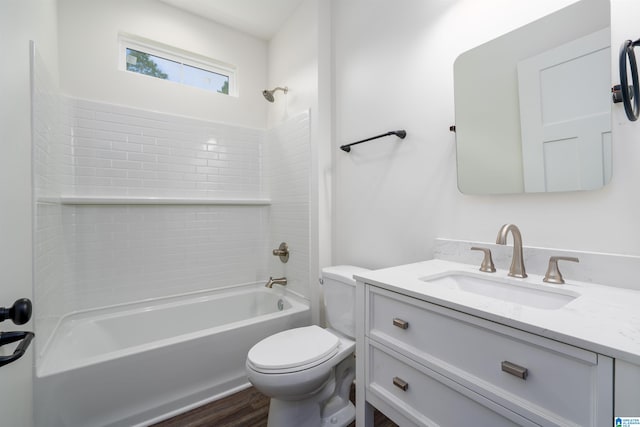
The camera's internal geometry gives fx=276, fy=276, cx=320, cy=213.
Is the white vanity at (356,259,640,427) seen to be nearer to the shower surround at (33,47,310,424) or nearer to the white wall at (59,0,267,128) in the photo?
the shower surround at (33,47,310,424)

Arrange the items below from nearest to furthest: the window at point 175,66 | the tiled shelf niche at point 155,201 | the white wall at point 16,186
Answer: the white wall at point 16,186, the tiled shelf niche at point 155,201, the window at point 175,66

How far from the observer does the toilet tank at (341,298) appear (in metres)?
1.58

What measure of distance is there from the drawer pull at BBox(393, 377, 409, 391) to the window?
2602 millimetres

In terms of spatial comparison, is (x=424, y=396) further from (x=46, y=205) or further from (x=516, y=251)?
(x=46, y=205)

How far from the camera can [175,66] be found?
2.34m

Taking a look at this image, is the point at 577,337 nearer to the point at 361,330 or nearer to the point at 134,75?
the point at 361,330

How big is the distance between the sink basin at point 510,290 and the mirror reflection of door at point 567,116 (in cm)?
39

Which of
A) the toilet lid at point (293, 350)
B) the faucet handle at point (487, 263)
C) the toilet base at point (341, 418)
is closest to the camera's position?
the faucet handle at point (487, 263)

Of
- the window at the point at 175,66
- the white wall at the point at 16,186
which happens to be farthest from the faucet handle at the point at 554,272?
the window at the point at 175,66

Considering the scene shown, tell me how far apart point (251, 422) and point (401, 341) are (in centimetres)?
110

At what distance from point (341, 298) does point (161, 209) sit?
5.30 ft

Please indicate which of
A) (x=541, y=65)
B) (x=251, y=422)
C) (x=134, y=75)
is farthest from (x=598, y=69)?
(x=134, y=75)

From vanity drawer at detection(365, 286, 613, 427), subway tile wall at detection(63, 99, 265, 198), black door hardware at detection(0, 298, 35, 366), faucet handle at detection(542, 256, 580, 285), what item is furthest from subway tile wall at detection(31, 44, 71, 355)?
faucet handle at detection(542, 256, 580, 285)

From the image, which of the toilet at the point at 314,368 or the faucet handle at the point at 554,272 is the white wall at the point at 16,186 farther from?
the faucet handle at the point at 554,272
